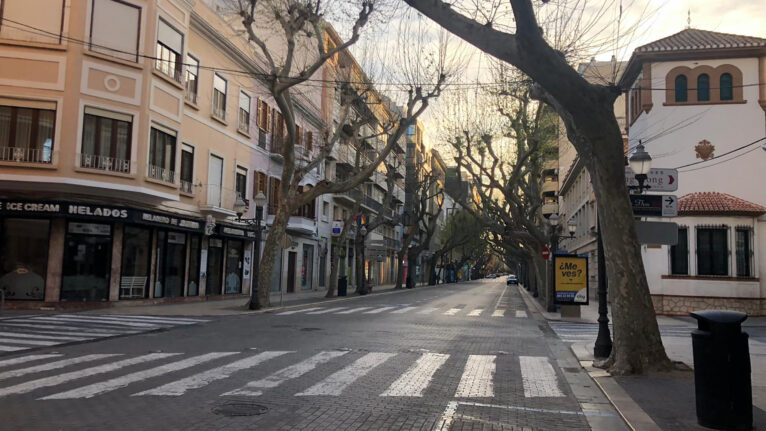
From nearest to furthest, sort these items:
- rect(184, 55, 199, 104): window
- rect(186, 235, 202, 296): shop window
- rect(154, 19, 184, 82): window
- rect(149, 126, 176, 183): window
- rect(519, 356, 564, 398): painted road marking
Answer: rect(519, 356, 564, 398): painted road marking → rect(149, 126, 176, 183): window → rect(154, 19, 184, 82): window → rect(184, 55, 199, 104): window → rect(186, 235, 202, 296): shop window

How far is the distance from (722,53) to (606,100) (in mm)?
18062

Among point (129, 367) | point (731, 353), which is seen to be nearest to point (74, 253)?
point (129, 367)

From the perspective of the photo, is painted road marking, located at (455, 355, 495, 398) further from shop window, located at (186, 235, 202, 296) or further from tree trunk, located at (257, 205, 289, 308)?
shop window, located at (186, 235, 202, 296)

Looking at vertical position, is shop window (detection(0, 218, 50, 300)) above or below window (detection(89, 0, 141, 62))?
below

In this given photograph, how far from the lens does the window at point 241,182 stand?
1163 inches

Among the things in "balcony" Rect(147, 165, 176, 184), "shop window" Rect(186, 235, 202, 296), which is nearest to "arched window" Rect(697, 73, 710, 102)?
"balcony" Rect(147, 165, 176, 184)

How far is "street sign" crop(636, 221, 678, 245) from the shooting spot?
9.27 m

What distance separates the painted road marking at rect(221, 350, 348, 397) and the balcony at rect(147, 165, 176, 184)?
13.2 metres

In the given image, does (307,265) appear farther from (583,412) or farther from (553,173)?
(553,173)

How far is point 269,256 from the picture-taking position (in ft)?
73.2

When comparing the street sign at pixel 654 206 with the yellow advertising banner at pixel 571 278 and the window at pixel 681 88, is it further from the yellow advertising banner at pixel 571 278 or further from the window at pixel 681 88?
the window at pixel 681 88

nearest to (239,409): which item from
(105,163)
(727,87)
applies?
(105,163)

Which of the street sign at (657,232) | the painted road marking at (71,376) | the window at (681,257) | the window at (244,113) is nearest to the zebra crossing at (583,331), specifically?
the window at (681,257)

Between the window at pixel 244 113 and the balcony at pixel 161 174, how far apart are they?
713cm
